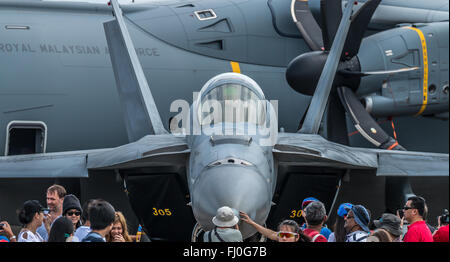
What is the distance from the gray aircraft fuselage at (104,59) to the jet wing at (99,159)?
2089 millimetres

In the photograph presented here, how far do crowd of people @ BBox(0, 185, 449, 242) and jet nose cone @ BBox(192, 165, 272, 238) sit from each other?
15 cm

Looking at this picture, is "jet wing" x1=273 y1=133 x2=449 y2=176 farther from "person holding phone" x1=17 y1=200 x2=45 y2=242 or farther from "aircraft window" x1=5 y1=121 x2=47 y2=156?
"aircraft window" x1=5 y1=121 x2=47 y2=156

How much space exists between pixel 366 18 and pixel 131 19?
4.55m

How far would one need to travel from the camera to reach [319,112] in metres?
9.59

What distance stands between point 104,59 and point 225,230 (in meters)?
7.90

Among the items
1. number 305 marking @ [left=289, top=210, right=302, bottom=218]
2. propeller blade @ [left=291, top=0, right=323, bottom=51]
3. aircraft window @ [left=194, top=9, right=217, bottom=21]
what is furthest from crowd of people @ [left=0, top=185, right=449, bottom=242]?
aircraft window @ [left=194, top=9, right=217, bottom=21]

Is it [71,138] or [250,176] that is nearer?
[250,176]

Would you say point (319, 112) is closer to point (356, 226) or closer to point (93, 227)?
point (356, 226)

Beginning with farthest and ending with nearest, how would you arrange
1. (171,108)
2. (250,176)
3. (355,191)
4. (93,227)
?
(171,108) → (355,191) → (250,176) → (93,227)

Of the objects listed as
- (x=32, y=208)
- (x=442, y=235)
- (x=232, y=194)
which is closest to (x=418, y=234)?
(x=442, y=235)

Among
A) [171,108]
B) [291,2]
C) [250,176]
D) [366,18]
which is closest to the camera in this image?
[250,176]

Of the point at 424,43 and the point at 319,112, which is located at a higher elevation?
the point at 424,43

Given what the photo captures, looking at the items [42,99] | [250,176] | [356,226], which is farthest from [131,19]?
[356,226]

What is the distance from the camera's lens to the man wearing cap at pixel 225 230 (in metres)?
4.92
